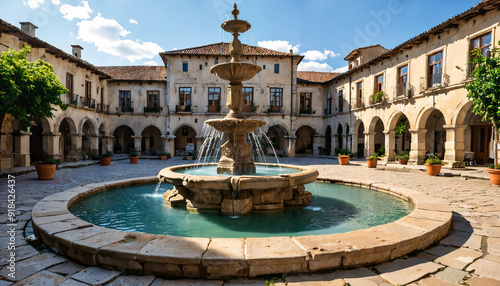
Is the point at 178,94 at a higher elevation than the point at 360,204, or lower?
higher

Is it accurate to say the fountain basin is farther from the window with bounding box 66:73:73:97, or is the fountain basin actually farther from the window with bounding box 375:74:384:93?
the window with bounding box 66:73:73:97

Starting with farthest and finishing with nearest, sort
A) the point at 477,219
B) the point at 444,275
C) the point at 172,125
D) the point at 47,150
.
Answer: the point at 172,125
the point at 47,150
the point at 477,219
the point at 444,275

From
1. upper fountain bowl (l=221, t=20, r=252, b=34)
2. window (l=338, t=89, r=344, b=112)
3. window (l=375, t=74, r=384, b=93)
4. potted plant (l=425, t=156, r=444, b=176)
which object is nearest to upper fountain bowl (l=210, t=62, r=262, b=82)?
upper fountain bowl (l=221, t=20, r=252, b=34)

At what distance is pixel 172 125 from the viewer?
24297 mm

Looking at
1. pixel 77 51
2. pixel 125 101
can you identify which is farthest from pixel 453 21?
pixel 77 51

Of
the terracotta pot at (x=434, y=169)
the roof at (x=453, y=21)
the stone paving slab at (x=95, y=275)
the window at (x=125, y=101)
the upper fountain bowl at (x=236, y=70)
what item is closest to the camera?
the stone paving slab at (x=95, y=275)

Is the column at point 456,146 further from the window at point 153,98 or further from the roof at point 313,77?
the window at point 153,98

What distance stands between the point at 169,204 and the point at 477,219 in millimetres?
5967

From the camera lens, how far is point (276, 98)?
25094 millimetres

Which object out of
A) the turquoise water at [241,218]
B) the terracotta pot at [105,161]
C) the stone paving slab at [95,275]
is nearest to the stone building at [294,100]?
the terracotta pot at [105,161]

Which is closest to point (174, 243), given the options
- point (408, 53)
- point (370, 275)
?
point (370, 275)

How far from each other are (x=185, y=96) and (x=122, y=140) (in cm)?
1069

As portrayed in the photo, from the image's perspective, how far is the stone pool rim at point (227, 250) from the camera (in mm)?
2678

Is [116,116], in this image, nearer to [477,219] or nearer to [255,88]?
[255,88]
